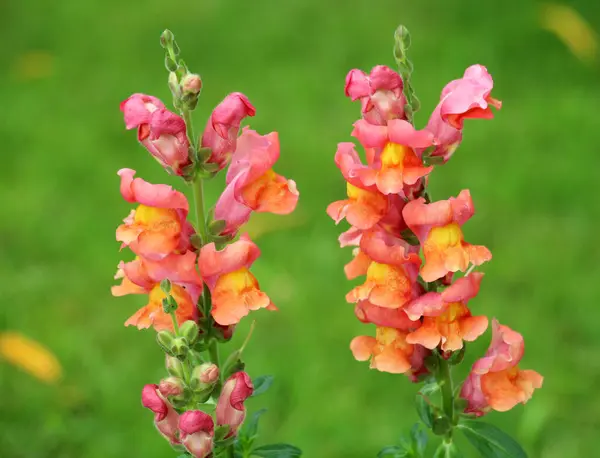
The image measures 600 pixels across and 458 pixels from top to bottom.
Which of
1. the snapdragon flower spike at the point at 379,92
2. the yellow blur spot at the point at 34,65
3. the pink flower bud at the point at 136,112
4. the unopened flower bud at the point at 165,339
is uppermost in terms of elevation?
the yellow blur spot at the point at 34,65

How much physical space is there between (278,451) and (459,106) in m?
0.57

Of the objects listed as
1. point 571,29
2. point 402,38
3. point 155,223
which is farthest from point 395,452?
point 571,29

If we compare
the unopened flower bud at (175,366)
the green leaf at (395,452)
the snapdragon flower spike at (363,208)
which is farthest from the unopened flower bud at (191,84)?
the green leaf at (395,452)

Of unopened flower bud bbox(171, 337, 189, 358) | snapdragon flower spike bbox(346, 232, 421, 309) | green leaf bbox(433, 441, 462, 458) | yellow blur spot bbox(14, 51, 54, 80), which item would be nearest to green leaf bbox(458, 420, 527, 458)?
green leaf bbox(433, 441, 462, 458)

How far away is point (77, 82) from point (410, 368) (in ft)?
11.0

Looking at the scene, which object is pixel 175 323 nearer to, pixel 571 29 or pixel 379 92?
pixel 379 92

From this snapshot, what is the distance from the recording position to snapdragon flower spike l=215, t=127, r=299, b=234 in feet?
4.88

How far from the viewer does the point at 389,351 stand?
148 cm

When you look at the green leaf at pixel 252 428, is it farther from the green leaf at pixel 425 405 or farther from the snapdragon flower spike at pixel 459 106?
the snapdragon flower spike at pixel 459 106

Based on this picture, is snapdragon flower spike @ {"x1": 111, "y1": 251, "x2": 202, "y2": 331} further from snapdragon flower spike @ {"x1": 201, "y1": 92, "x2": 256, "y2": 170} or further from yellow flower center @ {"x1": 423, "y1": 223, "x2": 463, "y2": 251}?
yellow flower center @ {"x1": 423, "y1": 223, "x2": 463, "y2": 251}

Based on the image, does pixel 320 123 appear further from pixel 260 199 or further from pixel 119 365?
pixel 260 199

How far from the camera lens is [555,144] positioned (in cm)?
379

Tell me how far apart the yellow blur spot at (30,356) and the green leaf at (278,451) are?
1.25m

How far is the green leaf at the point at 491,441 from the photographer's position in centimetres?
150
